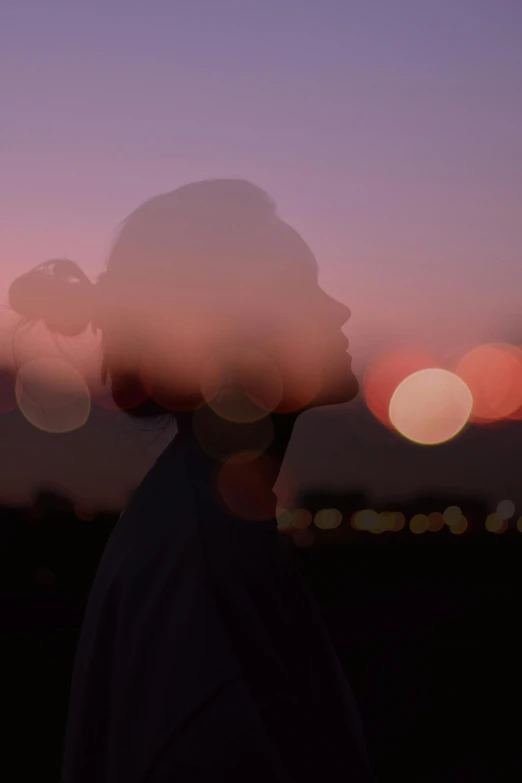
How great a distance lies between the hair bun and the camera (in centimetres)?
228

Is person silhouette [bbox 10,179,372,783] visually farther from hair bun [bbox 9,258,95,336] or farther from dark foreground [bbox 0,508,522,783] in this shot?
dark foreground [bbox 0,508,522,783]

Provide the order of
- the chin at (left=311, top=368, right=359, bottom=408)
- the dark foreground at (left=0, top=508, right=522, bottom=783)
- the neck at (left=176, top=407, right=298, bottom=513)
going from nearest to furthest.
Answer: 1. the neck at (left=176, top=407, right=298, bottom=513)
2. the chin at (left=311, top=368, right=359, bottom=408)
3. the dark foreground at (left=0, top=508, right=522, bottom=783)

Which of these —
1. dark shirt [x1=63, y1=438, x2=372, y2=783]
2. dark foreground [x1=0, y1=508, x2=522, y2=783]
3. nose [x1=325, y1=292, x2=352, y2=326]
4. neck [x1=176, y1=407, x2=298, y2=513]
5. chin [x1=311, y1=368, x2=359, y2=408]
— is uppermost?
dark foreground [x1=0, y1=508, x2=522, y2=783]

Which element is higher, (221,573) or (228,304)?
(228,304)

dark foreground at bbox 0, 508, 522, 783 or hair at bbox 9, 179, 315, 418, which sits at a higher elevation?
dark foreground at bbox 0, 508, 522, 783

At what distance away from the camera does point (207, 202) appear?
225 centimetres

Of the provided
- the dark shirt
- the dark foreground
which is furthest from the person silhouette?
the dark foreground

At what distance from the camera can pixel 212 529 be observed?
5.64 ft

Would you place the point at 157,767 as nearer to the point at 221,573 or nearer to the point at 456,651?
the point at 221,573

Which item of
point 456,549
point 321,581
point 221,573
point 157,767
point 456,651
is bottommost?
point 157,767

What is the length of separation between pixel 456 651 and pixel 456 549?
2524 inches

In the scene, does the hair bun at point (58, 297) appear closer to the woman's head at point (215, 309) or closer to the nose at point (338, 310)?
the woman's head at point (215, 309)

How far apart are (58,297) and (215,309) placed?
1.73 feet

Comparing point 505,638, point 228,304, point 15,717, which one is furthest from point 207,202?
point 505,638
